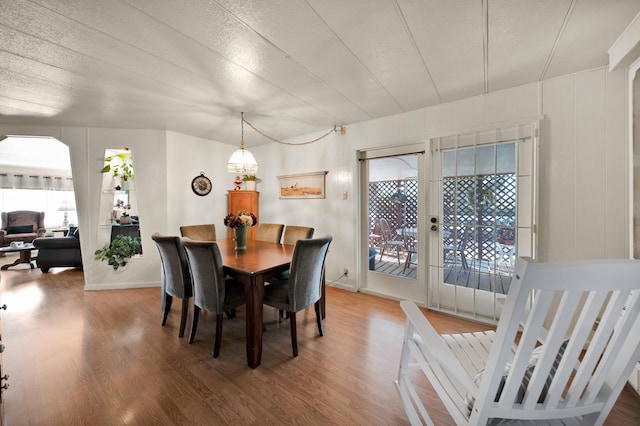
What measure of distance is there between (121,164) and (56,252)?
2340 mm

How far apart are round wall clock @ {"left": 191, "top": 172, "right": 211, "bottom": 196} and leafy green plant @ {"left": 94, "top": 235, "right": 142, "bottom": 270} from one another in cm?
118

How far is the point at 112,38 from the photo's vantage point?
1.66 m

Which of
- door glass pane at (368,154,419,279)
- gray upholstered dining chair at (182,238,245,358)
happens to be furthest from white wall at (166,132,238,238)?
door glass pane at (368,154,419,279)

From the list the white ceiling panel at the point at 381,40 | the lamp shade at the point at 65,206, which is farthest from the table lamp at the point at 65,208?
the white ceiling panel at the point at 381,40

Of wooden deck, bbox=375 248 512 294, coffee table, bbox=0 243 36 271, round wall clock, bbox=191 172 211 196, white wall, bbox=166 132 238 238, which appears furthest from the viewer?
coffee table, bbox=0 243 36 271

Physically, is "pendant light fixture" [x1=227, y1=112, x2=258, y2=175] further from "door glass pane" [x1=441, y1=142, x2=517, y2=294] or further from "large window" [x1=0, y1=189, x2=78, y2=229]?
"large window" [x1=0, y1=189, x2=78, y2=229]

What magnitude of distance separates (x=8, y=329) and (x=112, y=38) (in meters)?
2.93

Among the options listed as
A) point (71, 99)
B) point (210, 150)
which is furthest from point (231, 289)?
point (210, 150)

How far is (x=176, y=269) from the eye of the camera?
227 centimetres

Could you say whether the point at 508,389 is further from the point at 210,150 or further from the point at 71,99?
the point at 210,150

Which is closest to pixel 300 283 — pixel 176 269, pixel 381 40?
pixel 176 269

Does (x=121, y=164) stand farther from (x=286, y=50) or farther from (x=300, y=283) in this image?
(x=300, y=283)

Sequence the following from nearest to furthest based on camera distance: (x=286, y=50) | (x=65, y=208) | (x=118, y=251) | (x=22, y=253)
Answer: (x=286, y=50), (x=118, y=251), (x=22, y=253), (x=65, y=208)

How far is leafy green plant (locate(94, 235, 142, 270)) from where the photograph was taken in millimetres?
3637
